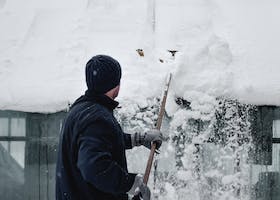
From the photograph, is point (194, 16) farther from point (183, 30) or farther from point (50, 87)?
point (50, 87)

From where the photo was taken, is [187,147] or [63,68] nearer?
[187,147]

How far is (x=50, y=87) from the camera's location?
441 centimetres

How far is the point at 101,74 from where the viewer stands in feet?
8.05

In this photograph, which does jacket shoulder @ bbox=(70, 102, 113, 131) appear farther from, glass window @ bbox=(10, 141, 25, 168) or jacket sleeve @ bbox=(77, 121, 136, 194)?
glass window @ bbox=(10, 141, 25, 168)

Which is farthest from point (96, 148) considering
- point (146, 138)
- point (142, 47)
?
point (142, 47)

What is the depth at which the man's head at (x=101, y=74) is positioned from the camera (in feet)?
8.06

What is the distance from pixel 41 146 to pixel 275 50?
8.96 ft

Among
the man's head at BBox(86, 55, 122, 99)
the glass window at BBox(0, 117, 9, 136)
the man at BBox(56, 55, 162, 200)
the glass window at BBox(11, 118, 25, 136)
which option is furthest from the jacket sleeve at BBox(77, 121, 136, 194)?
the glass window at BBox(0, 117, 9, 136)

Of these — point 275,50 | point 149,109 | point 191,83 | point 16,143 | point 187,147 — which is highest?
point 275,50

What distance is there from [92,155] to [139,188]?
479 mm

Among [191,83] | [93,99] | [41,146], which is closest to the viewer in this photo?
[93,99]

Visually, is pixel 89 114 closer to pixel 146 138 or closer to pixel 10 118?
pixel 146 138

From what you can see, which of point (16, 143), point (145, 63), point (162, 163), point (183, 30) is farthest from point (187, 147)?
point (16, 143)

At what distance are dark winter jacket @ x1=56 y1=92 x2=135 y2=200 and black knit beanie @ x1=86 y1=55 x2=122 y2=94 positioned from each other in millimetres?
54
